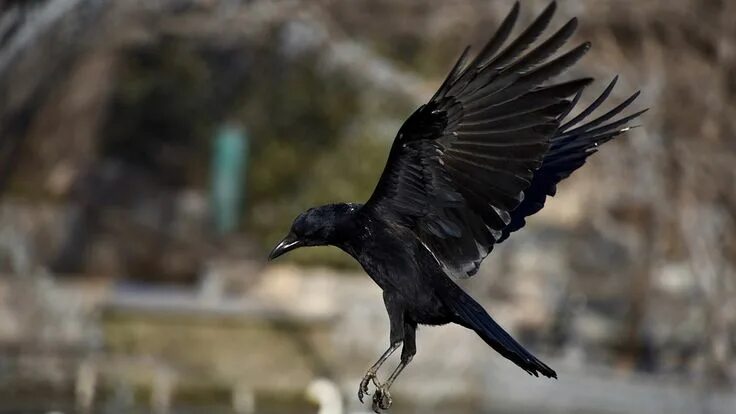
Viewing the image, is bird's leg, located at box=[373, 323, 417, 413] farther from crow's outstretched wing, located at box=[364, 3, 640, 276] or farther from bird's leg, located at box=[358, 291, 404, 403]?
crow's outstretched wing, located at box=[364, 3, 640, 276]

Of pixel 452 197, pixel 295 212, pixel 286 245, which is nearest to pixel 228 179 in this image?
pixel 295 212

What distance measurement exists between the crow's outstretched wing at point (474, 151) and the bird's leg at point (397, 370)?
0.25 meters

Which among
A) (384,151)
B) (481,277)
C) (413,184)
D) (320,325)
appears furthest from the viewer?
(384,151)

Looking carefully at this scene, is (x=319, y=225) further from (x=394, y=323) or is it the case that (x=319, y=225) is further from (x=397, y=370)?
(x=397, y=370)

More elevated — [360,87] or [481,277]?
[360,87]

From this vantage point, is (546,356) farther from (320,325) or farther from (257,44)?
(257,44)

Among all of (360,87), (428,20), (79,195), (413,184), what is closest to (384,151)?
A: (360,87)

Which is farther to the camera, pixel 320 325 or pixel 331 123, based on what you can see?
pixel 331 123

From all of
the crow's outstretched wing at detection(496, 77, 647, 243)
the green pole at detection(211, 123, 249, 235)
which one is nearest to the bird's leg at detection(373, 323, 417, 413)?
the crow's outstretched wing at detection(496, 77, 647, 243)

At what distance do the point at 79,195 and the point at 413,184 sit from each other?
38.5 ft

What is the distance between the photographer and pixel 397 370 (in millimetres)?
4879

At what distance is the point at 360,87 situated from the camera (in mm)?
15906

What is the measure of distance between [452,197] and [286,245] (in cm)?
57

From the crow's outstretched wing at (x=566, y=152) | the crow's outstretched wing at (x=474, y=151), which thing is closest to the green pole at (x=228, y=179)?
the crow's outstretched wing at (x=566, y=152)
